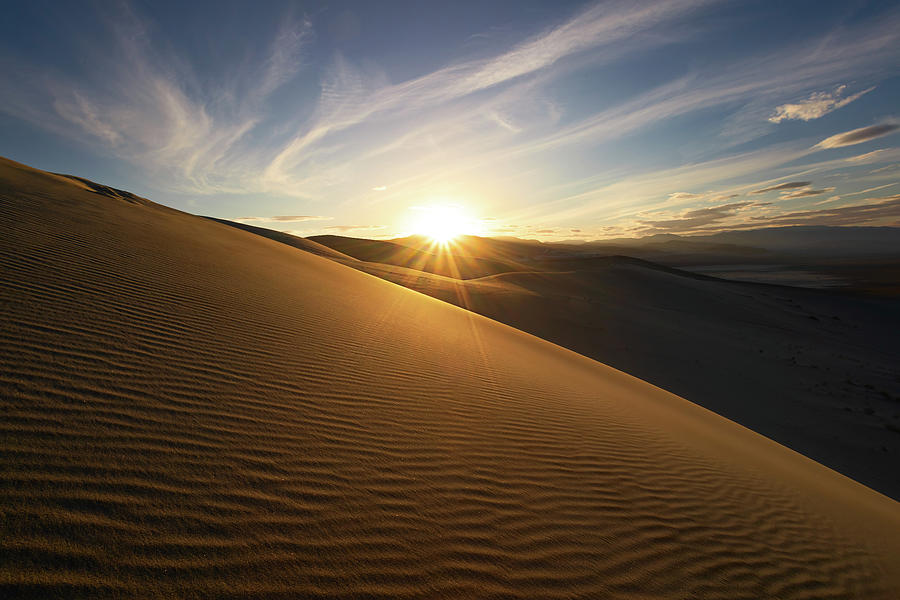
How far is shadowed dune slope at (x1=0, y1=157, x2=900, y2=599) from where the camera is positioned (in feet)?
6.02

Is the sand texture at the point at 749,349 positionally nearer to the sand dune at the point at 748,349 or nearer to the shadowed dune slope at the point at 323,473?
the sand dune at the point at 748,349

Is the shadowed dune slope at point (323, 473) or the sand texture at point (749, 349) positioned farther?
the sand texture at point (749, 349)

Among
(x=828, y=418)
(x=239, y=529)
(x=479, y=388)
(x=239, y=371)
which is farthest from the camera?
(x=828, y=418)

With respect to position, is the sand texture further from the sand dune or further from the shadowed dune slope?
the shadowed dune slope

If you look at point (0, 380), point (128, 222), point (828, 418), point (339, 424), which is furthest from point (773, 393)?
point (128, 222)

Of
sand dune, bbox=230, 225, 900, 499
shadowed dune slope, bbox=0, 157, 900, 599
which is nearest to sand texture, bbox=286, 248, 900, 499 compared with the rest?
sand dune, bbox=230, 225, 900, 499

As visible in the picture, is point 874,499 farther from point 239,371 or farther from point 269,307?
point 269,307

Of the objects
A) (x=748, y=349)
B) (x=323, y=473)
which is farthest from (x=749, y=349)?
(x=323, y=473)

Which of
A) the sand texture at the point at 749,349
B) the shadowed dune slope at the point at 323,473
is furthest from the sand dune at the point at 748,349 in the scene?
the shadowed dune slope at the point at 323,473

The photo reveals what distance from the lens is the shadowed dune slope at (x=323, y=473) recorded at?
1835 mm

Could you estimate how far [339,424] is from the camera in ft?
10.6

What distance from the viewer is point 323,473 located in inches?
101

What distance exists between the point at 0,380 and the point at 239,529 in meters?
2.05

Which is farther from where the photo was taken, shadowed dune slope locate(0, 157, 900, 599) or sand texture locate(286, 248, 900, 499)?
sand texture locate(286, 248, 900, 499)
